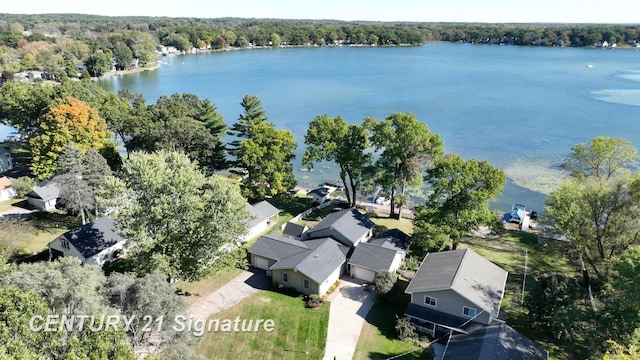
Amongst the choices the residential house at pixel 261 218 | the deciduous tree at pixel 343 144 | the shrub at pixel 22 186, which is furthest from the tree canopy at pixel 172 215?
the shrub at pixel 22 186

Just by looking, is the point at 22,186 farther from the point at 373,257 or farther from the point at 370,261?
the point at 373,257

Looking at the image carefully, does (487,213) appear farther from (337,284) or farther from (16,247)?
(16,247)

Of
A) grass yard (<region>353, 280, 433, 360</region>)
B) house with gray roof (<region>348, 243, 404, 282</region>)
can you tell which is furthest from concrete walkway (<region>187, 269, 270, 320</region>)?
grass yard (<region>353, 280, 433, 360</region>)

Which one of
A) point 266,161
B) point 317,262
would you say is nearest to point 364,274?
point 317,262

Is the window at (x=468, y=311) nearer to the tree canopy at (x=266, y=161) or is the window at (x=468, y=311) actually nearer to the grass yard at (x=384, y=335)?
the grass yard at (x=384, y=335)

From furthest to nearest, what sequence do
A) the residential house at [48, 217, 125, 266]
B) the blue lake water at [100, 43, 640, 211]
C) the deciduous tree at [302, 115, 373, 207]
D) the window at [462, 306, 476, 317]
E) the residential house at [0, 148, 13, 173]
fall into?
the blue lake water at [100, 43, 640, 211]
the residential house at [0, 148, 13, 173]
the deciduous tree at [302, 115, 373, 207]
the residential house at [48, 217, 125, 266]
the window at [462, 306, 476, 317]

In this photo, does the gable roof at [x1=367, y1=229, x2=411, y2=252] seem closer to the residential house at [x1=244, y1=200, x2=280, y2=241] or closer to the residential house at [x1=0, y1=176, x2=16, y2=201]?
the residential house at [x1=244, y1=200, x2=280, y2=241]

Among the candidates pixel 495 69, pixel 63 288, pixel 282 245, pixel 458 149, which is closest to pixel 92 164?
pixel 282 245
